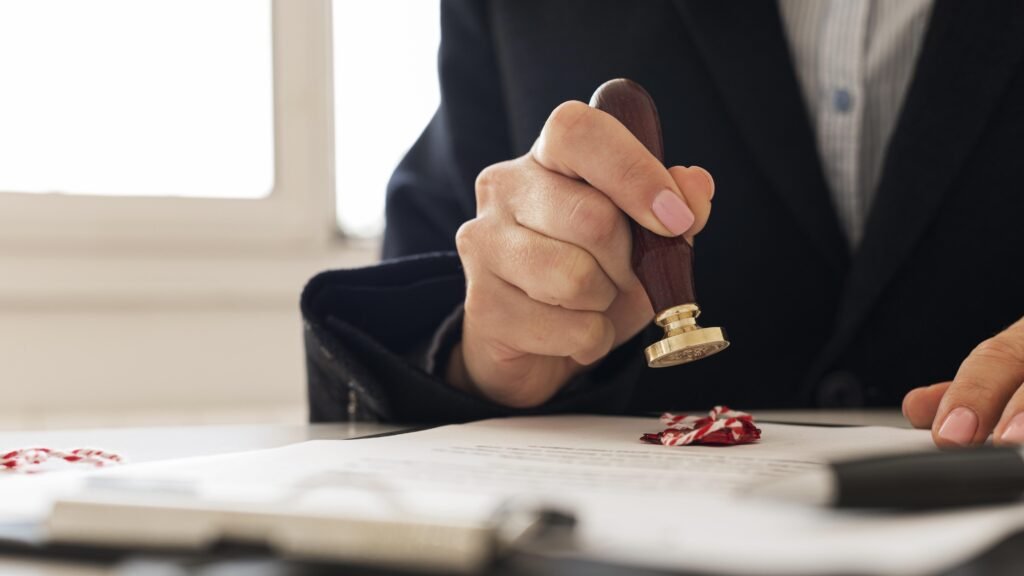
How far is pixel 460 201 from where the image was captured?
0.91 m

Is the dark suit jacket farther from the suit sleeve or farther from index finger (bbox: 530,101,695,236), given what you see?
index finger (bbox: 530,101,695,236)

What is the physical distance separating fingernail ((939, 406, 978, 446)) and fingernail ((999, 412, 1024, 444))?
2 cm

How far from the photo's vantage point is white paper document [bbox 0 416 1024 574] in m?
0.22

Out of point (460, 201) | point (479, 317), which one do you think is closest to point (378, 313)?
point (479, 317)

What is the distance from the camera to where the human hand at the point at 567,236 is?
485mm

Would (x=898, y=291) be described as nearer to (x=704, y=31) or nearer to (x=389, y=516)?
(x=704, y=31)

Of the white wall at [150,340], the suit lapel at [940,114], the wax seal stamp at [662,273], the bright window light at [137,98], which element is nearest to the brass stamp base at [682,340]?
the wax seal stamp at [662,273]

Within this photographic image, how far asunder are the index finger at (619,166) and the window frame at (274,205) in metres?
0.86

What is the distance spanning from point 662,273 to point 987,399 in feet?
0.53

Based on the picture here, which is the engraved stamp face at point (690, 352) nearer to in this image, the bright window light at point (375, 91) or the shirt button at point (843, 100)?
the shirt button at point (843, 100)

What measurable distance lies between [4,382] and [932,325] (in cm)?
103

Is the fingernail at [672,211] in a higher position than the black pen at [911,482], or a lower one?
higher

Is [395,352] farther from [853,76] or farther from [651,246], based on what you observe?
[853,76]

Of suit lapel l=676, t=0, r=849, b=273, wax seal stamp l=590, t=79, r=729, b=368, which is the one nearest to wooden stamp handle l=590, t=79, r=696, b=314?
wax seal stamp l=590, t=79, r=729, b=368
